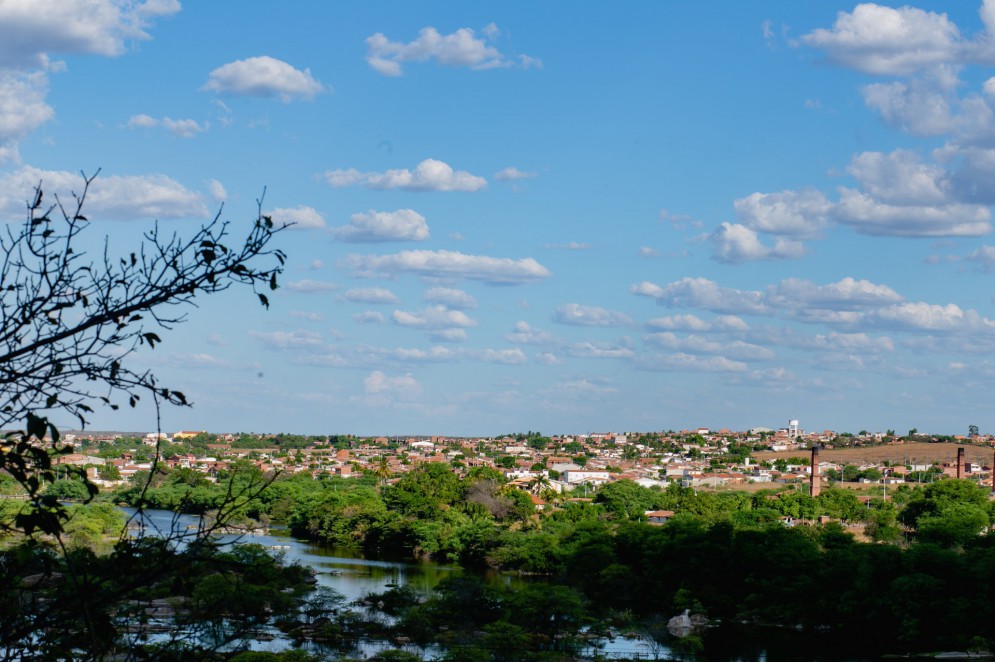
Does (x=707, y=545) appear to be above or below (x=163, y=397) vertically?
below

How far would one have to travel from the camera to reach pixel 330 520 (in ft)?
159

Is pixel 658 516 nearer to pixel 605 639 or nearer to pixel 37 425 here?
pixel 605 639

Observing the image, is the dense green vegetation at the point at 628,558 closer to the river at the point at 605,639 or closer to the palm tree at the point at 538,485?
the river at the point at 605,639

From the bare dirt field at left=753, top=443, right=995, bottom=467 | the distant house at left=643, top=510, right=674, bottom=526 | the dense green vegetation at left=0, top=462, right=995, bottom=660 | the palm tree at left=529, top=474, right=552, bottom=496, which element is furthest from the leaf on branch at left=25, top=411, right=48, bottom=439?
the bare dirt field at left=753, top=443, right=995, bottom=467

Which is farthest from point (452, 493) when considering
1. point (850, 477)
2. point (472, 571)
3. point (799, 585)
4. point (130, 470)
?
point (850, 477)

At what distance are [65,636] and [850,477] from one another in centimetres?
7834

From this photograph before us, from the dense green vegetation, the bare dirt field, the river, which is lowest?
the river

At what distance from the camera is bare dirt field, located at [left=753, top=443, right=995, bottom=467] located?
3629 inches

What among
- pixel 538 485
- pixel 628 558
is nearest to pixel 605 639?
pixel 628 558

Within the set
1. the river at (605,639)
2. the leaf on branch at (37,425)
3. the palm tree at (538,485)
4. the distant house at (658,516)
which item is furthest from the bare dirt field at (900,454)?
the leaf on branch at (37,425)

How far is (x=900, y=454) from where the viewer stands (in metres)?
95.6

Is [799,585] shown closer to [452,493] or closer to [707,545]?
[707,545]

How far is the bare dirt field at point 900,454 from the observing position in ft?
302

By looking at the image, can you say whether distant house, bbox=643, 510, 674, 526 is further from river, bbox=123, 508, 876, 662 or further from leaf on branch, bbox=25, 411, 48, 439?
leaf on branch, bbox=25, 411, 48, 439
